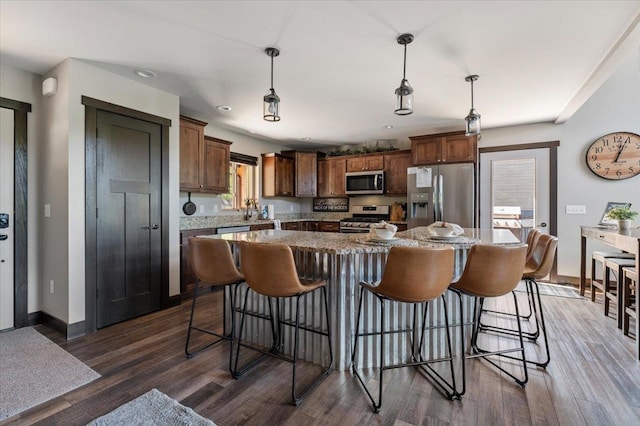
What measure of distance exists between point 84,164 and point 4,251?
3.92ft

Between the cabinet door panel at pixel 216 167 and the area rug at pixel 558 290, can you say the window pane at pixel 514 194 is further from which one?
the cabinet door panel at pixel 216 167

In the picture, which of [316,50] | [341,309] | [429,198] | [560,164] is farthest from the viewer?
[429,198]

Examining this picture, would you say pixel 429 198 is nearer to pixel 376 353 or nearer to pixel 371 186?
pixel 371 186

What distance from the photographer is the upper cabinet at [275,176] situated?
5.86 meters

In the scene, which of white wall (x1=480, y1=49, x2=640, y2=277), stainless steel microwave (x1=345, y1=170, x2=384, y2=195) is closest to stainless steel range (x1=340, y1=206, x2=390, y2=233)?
stainless steel microwave (x1=345, y1=170, x2=384, y2=195)

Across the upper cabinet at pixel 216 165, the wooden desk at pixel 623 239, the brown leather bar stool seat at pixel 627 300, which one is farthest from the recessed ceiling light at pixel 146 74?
the brown leather bar stool seat at pixel 627 300

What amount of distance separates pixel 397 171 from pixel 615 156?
3.03m

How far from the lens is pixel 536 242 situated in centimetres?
263

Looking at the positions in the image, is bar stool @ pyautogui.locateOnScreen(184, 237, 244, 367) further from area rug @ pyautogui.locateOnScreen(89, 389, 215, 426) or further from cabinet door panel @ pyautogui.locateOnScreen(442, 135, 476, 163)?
cabinet door panel @ pyautogui.locateOnScreen(442, 135, 476, 163)

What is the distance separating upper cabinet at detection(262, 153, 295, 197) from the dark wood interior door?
257 centimetres

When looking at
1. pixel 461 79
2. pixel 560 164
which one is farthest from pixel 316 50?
pixel 560 164

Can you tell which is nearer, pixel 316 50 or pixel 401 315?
pixel 401 315

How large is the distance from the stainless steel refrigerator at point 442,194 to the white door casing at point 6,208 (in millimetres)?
5030

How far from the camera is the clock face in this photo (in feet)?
13.5
